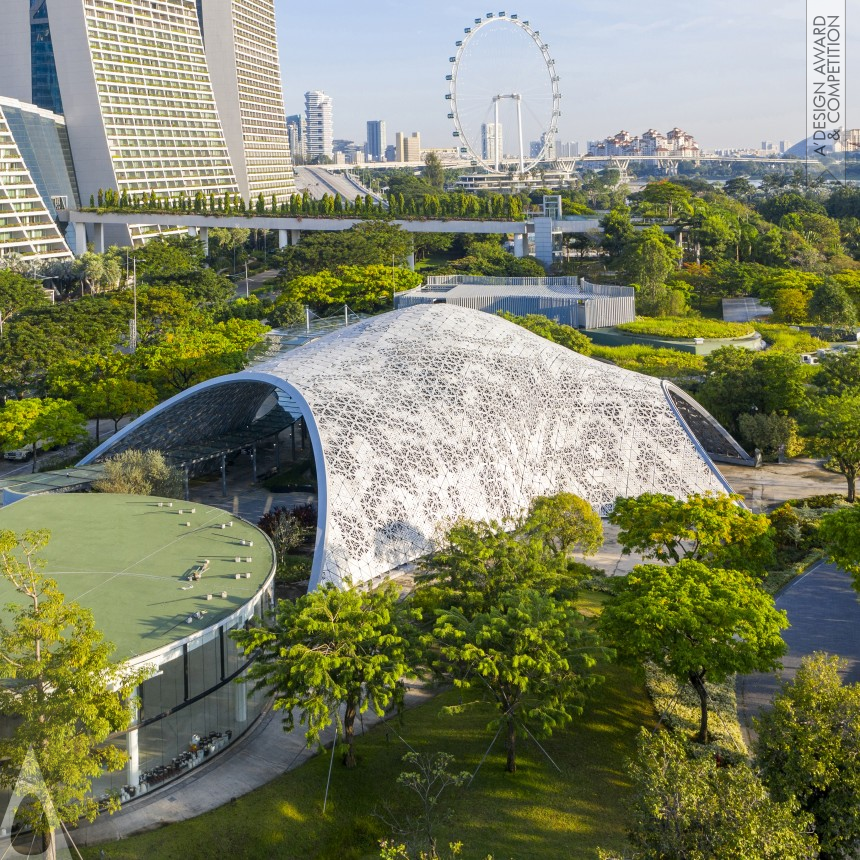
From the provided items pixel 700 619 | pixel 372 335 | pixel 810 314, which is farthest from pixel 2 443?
pixel 810 314

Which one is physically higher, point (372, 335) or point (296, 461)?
point (372, 335)

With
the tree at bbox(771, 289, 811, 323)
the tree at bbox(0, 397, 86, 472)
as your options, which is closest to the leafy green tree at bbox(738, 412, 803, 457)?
the tree at bbox(771, 289, 811, 323)

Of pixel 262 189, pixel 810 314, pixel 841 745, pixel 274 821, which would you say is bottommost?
pixel 274 821

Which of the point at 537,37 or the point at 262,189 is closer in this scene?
the point at 537,37

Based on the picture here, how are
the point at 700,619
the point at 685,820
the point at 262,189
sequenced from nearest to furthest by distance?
the point at 685,820 < the point at 700,619 < the point at 262,189

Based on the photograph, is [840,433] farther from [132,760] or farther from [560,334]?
[132,760]

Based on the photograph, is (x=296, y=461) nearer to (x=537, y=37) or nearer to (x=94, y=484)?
(x=94, y=484)

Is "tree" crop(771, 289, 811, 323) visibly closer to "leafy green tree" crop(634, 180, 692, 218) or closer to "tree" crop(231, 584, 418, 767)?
"leafy green tree" crop(634, 180, 692, 218)
